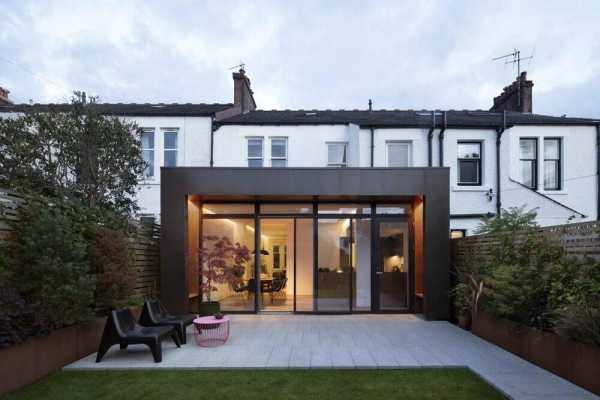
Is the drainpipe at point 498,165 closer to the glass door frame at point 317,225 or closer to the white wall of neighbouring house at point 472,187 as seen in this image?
the white wall of neighbouring house at point 472,187

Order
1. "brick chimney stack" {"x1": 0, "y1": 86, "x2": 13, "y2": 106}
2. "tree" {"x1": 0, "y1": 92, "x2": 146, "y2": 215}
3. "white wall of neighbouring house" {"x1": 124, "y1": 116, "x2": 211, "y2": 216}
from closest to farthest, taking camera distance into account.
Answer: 1. "tree" {"x1": 0, "y1": 92, "x2": 146, "y2": 215}
2. "white wall of neighbouring house" {"x1": 124, "y1": 116, "x2": 211, "y2": 216}
3. "brick chimney stack" {"x1": 0, "y1": 86, "x2": 13, "y2": 106}

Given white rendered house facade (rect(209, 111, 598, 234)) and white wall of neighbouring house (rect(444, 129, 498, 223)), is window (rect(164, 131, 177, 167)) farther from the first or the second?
white wall of neighbouring house (rect(444, 129, 498, 223))

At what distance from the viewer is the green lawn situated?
15.8 feet

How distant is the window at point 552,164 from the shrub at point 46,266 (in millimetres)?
14703

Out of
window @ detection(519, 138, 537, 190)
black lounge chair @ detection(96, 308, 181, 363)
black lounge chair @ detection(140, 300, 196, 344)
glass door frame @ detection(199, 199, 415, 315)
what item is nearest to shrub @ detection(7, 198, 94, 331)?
black lounge chair @ detection(96, 308, 181, 363)

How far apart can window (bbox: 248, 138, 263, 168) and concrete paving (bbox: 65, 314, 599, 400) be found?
20.9 feet

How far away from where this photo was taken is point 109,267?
21.9 ft

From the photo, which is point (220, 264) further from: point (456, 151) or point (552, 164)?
point (552, 164)

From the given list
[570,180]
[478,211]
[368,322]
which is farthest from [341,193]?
[570,180]

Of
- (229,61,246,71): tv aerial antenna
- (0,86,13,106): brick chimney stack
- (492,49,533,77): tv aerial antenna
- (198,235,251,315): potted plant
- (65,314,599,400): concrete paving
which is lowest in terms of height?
(65,314,599,400): concrete paving

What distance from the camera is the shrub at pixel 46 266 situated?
536 cm

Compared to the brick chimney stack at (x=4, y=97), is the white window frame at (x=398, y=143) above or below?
below

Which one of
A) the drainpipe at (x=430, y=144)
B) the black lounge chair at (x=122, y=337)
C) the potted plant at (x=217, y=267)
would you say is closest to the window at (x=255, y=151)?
the potted plant at (x=217, y=267)

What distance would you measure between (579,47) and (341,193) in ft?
34.6
